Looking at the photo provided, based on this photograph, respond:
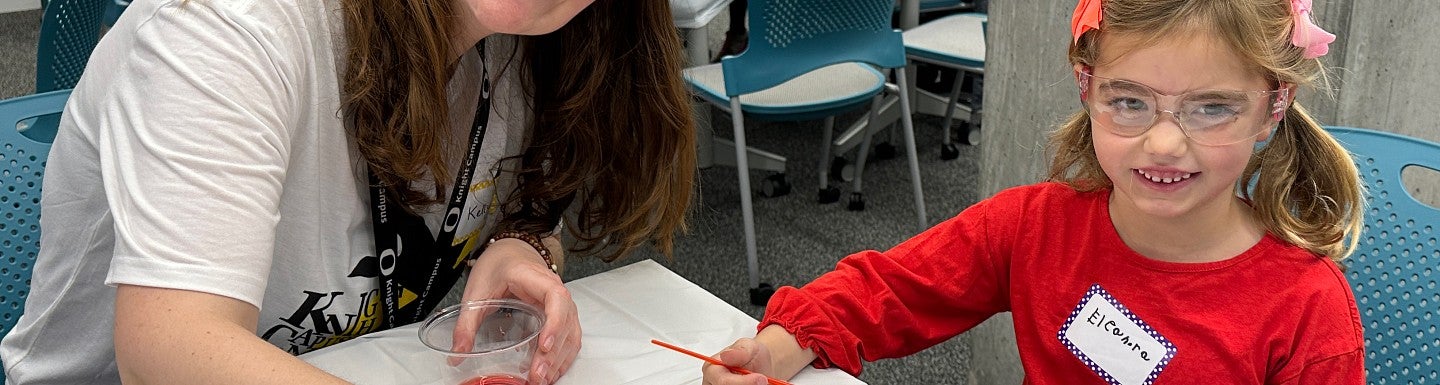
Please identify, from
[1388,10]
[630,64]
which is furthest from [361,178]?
[1388,10]

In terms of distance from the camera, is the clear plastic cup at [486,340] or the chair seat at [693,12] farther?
the chair seat at [693,12]

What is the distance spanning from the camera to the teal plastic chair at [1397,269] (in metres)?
1.29

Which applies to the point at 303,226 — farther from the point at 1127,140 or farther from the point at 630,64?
the point at 1127,140

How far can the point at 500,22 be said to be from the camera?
47.9 inches

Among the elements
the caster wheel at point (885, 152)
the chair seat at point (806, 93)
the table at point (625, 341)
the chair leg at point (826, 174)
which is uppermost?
the table at point (625, 341)

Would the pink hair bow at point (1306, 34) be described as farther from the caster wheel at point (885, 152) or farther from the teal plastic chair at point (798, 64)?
the caster wheel at point (885, 152)

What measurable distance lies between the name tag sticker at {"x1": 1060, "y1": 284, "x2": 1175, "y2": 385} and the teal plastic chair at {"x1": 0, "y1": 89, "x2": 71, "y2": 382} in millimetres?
1217

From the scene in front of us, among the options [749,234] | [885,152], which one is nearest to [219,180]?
[749,234]

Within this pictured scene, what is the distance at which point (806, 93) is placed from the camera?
3346 mm

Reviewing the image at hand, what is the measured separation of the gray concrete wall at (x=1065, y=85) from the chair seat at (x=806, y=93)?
110 cm

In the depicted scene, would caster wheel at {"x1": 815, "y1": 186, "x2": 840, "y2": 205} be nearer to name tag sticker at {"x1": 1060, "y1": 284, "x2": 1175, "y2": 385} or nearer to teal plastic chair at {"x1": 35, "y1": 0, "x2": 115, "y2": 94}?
teal plastic chair at {"x1": 35, "y1": 0, "x2": 115, "y2": 94}

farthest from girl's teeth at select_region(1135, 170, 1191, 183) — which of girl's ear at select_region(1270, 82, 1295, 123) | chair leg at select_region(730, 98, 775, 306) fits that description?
chair leg at select_region(730, 98, 775, 306)

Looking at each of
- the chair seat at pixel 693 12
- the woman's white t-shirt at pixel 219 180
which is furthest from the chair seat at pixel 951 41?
the woman's white t-shirt at pixel 219 180

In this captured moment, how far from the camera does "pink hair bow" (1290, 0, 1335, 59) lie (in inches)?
45.8
